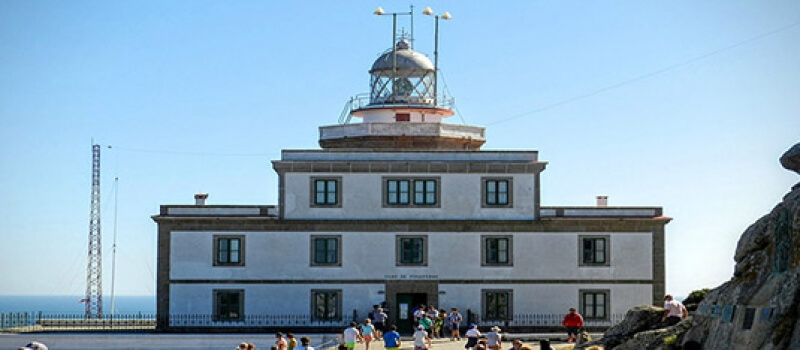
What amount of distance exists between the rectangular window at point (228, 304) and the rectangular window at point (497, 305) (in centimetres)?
829

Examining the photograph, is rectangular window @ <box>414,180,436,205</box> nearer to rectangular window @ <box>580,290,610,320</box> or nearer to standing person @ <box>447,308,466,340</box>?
standing person @ <box>447,308,466,340</box>

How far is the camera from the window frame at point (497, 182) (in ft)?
166

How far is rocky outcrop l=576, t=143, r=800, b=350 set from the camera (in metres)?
23.2

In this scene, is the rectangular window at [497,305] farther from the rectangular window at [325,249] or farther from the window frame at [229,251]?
the window frame at [229,251]

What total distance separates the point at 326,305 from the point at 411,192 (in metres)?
4.84

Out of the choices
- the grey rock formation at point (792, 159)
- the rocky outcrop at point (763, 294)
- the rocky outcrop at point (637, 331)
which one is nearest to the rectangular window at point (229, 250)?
the rocky outcrop at point (637, 331)

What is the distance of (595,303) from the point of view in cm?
5047

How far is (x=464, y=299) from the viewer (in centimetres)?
5003

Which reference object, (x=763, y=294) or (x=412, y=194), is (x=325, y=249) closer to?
(x=412, y=194)

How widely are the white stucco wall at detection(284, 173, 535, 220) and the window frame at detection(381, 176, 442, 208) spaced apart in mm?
77

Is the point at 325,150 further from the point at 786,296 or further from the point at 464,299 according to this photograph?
the point at 786,296

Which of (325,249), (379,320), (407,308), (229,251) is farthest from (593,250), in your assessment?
(229,251)

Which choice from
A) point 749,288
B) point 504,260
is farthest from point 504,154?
point 749,288

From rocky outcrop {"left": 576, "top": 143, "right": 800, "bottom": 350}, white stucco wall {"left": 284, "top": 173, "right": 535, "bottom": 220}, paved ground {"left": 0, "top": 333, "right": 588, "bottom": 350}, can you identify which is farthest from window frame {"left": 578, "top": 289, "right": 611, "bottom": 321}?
rocky outcrop {"left": 576, "top": 143, "right": 800, "bottom": 350}
